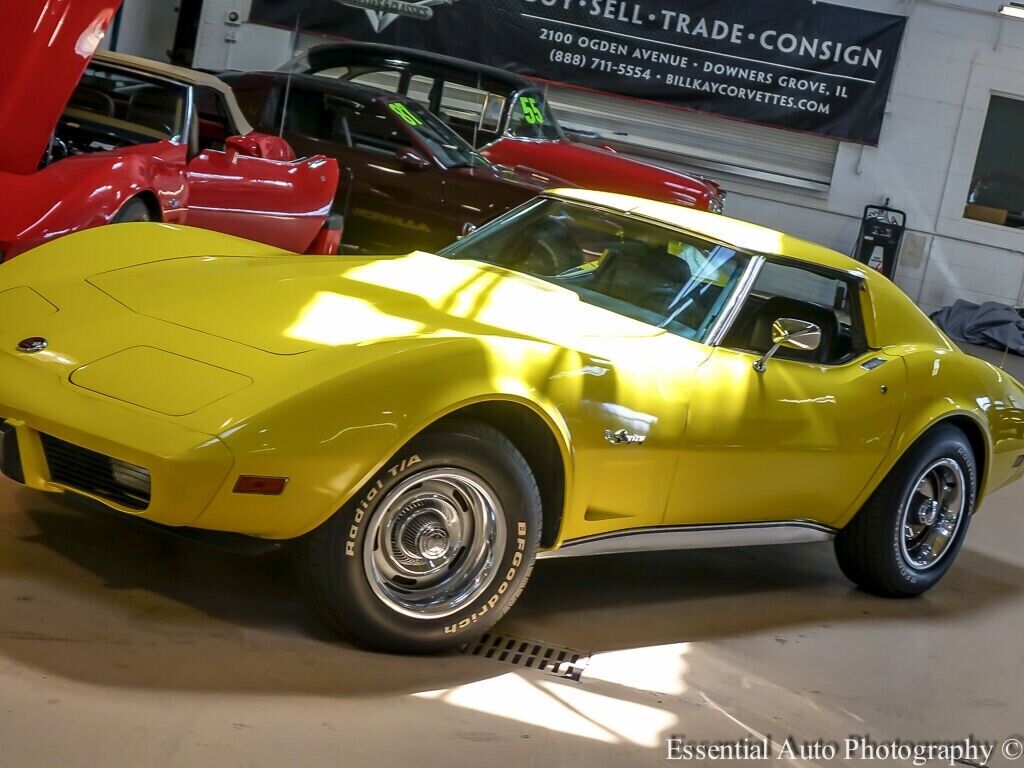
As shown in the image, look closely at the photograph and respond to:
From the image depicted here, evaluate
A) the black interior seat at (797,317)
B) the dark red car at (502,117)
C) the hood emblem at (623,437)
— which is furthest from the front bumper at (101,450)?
the dark red car at (502,117)

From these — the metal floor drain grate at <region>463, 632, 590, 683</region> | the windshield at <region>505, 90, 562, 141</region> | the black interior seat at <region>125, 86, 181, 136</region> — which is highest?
the windshield at <region>505, 90, 562, 141</region>

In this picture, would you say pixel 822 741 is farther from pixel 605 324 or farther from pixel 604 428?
pixel 605 324

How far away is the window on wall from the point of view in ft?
50.6

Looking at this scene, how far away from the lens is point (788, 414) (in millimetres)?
3998

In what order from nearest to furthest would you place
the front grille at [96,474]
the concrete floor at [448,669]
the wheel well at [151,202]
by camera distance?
the concrete floor at [448,669] → the front grille at [96,474] → the wheel well at [151,202]

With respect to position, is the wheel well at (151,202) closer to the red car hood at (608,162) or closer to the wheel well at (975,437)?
the wheel well at (975,437)

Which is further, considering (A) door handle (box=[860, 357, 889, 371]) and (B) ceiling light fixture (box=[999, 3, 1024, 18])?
(B) ceiling light fixture (box=[999, 3, 1024, 18])

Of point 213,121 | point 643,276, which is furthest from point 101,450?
point 213,121

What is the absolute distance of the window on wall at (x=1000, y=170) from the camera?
15.4 meters

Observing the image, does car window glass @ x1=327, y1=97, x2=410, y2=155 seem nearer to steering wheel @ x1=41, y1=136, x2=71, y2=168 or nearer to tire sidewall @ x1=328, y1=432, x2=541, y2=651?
steering wheel @ x1=41, y1=136, x2=71, y2=168

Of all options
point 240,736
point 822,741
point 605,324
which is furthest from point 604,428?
point 240,736

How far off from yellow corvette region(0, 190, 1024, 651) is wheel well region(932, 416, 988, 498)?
11 millimetres

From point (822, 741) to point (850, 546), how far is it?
1.40 metres

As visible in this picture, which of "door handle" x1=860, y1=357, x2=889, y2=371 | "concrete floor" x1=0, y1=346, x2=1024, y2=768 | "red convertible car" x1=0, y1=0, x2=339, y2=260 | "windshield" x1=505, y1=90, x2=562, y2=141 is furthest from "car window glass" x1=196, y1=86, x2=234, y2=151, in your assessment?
"door handle" x1=860, y1=357, x2=889, y2=371
